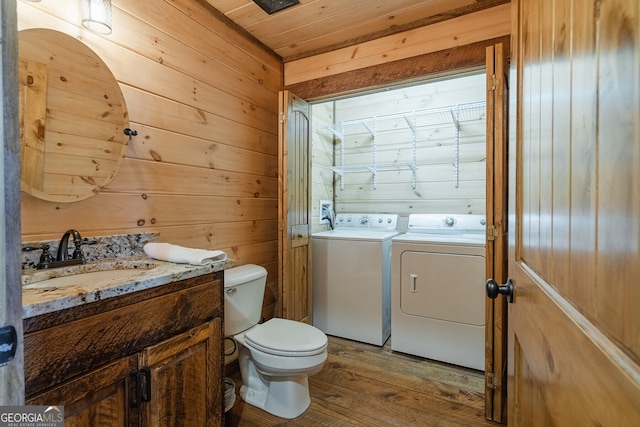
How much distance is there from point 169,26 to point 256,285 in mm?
1539

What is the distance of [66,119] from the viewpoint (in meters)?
1.21

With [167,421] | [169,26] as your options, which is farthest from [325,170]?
[167,421]

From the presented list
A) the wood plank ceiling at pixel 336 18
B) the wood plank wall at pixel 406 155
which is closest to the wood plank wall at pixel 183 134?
the wood plank ceiling at pixel 336 18

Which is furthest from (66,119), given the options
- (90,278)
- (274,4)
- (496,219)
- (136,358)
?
(496,219)

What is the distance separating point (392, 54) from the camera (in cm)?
204

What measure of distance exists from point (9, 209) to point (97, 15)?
3.98 ft

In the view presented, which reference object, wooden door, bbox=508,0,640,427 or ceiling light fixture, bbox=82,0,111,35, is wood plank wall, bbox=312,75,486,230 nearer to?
ceiling light fixture, bbox=82,0,111,35

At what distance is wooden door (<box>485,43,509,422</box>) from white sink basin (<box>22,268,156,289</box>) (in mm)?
1691

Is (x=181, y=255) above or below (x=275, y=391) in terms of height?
above

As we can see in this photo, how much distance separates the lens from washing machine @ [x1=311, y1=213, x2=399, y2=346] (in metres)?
2.45

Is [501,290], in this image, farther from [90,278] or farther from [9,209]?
[90,278]

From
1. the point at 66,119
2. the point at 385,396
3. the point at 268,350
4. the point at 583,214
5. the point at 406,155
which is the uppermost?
the point at 406,155

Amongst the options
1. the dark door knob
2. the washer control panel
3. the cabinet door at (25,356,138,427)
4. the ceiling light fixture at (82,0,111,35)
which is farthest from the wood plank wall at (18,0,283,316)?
the dark door knob

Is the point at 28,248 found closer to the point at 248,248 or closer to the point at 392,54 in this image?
the point at 248,248
